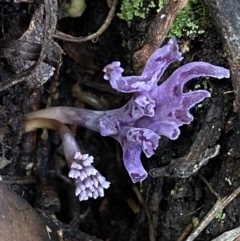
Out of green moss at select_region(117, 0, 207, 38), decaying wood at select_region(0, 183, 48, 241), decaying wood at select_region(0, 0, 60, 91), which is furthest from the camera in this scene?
green moss at select_region(117, 0, 207, 38)

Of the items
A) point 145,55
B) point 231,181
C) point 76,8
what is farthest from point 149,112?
point 76,8

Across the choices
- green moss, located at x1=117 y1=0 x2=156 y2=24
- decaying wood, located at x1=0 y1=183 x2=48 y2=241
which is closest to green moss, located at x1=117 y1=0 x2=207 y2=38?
green moss, located at x1=117 y1=0 x2=156 y2=24

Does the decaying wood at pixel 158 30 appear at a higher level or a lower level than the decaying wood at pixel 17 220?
higher

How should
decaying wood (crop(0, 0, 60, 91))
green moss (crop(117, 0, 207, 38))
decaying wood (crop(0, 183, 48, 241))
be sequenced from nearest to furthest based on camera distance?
decaying wood (crop(0, 183, 48, 241)) < decaying wood (crop(0, 0, 60, 91)) < green moss (crop(117, 0, 207, 38))

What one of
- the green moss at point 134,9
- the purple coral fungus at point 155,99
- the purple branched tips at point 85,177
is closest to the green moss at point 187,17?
the green moss at point 134,9

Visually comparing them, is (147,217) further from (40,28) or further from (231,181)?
(40,28)

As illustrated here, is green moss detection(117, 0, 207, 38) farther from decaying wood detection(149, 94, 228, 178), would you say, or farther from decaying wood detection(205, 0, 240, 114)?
decaying wood detection(149, 94, 228, 178)

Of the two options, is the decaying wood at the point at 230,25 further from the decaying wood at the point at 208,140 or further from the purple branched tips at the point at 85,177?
the purple branched tips at the point at 85,177
